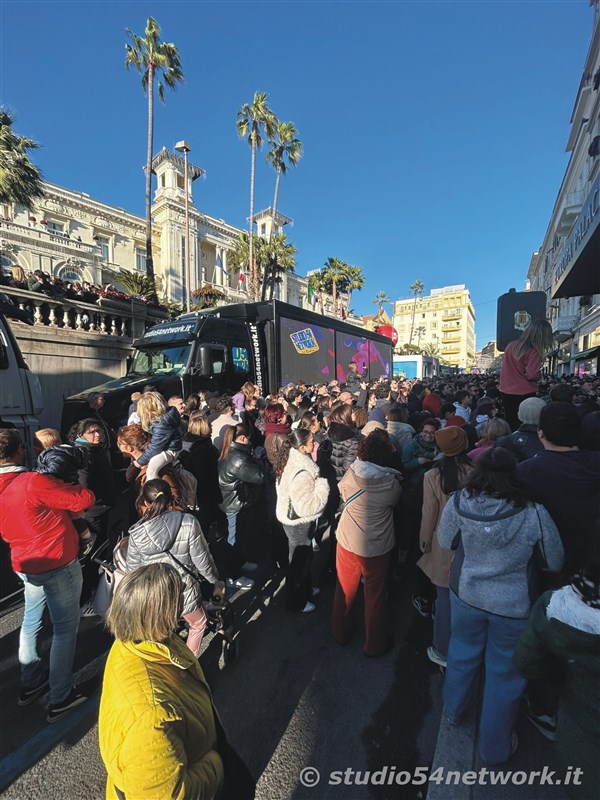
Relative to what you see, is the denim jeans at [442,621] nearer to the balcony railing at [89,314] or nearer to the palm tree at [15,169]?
the balcony railing at [89,314]

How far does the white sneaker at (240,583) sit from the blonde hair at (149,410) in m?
2.04

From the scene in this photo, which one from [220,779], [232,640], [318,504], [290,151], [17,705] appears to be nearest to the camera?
[220,779]

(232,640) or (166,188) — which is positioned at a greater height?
(166,188)

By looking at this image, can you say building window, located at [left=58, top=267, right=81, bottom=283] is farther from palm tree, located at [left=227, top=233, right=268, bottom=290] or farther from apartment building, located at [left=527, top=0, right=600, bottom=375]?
apartment building, located at [left=527, top=0, right=600, bottom=375]

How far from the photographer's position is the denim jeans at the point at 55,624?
2502 mm

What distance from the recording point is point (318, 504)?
3.32 metres

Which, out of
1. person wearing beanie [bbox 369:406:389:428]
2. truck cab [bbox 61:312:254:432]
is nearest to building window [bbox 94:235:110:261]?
truck cab [bbox 61:312:254:432]

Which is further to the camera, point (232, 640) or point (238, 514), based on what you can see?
point (238, 514)

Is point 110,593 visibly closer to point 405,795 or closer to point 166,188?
point 405,795

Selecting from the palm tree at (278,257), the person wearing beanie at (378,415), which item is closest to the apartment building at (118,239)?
the palm tree at (278,257)

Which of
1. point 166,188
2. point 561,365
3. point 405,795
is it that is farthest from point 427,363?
point 405,795

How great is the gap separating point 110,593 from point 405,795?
7.43ft

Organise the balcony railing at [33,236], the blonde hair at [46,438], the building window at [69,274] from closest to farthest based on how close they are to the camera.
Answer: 1. the blonde hair at [46,438]
2. the balcony railing at [33,236]
3. the building window at [69,274]

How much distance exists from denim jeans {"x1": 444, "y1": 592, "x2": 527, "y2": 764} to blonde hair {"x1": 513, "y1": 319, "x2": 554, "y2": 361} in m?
2.60
